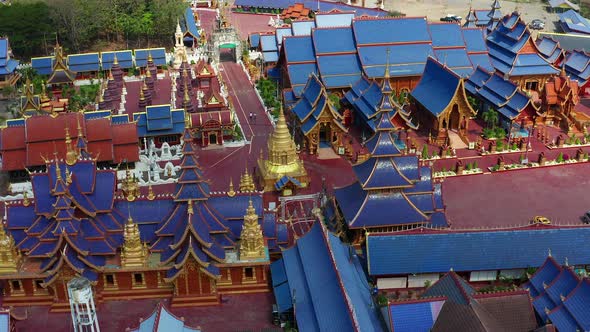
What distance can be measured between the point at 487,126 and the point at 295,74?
58.4ft

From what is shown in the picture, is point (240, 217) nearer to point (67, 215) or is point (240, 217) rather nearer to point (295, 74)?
point (67, 215)

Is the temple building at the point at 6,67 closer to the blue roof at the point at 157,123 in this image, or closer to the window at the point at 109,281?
the blue roof at the point at 157,123

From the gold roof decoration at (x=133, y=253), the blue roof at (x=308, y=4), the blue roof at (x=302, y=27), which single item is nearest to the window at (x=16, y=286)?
the gold roof decoration at (x=133, y=253)

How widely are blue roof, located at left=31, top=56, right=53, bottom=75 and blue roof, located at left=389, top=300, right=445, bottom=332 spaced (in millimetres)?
54778

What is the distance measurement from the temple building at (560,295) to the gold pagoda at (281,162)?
18.5 meters

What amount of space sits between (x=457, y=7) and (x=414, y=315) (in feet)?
307

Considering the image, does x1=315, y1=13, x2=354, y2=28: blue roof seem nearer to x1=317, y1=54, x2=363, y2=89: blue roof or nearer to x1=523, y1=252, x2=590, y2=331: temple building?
x1=317, y1=54, x2=363, y2=89: blue roof

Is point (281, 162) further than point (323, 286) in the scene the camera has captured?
Yes

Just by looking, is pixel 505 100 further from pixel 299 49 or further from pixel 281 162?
pixel 281 162

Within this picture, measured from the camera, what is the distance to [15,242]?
108ft

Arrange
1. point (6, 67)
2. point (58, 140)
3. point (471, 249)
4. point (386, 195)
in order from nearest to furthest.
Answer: point (471, 249), point (386, 195), point (58, 140), point (6, 67)

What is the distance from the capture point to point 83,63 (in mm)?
71438

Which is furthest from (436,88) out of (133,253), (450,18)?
(450,18)

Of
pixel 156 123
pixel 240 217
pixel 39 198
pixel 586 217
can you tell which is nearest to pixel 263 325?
pixel 240 217
